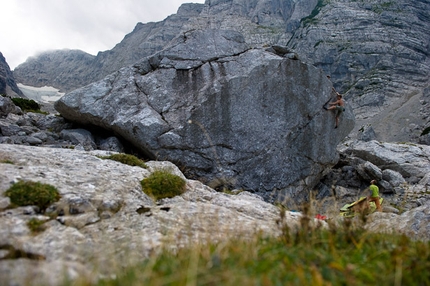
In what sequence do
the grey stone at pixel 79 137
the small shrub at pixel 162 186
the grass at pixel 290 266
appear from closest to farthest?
the grass at pixel 290 266 < the small shrub at pixel 162 186 < the grey stone at pixel 79 137

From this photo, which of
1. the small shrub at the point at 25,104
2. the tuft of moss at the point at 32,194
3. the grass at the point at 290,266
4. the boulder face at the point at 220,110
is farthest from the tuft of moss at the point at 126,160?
the small shrub at the point at 25,104

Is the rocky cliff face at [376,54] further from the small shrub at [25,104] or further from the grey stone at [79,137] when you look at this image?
the grey stone at [79,137]

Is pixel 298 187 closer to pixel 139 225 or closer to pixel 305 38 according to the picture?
pixel 139 225

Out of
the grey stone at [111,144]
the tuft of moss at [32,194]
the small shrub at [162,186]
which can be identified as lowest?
the tuft of moss at [32,194]

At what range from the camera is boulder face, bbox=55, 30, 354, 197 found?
18781 millimetres

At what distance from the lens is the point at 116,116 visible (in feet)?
62.7

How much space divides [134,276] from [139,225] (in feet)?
11.8

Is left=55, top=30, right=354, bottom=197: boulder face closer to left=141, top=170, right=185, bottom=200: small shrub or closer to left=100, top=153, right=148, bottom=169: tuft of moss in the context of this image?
left=100, top=153, right=148, bottom=169: tuft of moss

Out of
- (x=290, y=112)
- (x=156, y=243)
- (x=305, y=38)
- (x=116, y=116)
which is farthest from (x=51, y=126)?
(x=305, y=38)

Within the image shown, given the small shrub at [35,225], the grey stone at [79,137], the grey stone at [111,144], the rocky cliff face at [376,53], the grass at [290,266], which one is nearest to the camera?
the grass at [290,266]

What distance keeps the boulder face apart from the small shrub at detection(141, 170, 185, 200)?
841 centimetres

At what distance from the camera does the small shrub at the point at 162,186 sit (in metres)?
9.43

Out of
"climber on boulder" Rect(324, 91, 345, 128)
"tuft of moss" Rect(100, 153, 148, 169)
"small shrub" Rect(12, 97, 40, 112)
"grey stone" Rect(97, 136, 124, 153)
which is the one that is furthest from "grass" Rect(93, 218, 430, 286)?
"small shrub" Rect(12, 97, 40, 112)

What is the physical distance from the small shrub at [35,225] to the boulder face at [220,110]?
12703 mm
